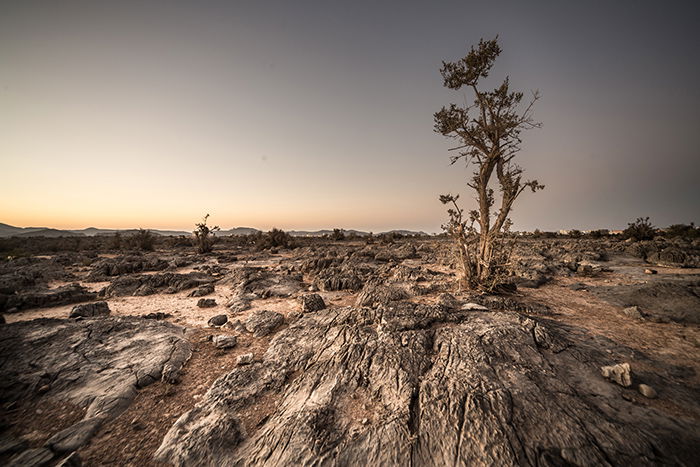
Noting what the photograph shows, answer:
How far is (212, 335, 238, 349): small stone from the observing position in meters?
5.52

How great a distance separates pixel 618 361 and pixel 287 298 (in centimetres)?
897

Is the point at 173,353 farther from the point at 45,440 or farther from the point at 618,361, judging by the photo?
the point at 618,361

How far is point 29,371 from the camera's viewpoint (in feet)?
14.3

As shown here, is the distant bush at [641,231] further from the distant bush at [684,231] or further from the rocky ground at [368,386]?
the rocky ground at [368,386]

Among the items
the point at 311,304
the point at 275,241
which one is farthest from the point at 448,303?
the point at 275,241

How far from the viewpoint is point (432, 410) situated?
3221 mm

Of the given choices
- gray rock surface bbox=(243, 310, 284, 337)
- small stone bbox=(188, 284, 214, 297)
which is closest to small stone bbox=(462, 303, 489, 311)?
gray rock surface bbox=(243, 310, 284, 337)

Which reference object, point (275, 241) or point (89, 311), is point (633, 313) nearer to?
point (89, 311)

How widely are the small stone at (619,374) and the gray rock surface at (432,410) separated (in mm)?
154

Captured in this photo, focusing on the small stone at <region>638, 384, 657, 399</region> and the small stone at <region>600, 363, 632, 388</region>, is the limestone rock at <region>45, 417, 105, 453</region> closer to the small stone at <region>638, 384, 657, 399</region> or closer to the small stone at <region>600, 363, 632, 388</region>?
the small stone at <region>600, 363, 632, 388</region>

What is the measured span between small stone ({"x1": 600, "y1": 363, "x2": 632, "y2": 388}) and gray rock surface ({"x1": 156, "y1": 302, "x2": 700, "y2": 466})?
154 mm

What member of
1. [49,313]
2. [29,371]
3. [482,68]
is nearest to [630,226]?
[482,68]

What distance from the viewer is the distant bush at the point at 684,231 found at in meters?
27.5

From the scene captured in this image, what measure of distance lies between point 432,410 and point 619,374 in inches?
125
